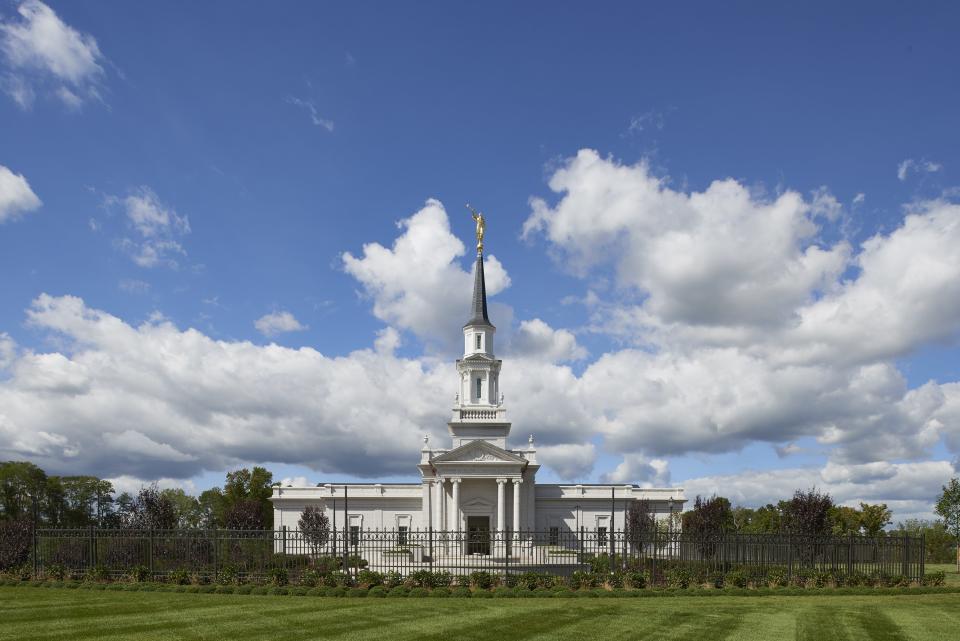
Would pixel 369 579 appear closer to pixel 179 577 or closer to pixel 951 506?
pixel 179 577

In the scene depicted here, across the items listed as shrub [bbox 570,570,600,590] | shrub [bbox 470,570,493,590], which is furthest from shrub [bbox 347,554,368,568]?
shrub [bbox 570,570,600,590]

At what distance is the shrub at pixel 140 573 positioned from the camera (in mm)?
29653

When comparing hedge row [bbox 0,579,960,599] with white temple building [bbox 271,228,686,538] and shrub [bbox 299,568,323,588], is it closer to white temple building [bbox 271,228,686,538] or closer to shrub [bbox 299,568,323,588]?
shrub [bbox 299,568,323,588]

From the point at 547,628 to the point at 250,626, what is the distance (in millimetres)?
7233

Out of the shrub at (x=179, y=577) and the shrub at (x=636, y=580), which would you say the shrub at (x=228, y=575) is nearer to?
the shrub at (x=179, y=577)

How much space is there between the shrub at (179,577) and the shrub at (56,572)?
5.12 m

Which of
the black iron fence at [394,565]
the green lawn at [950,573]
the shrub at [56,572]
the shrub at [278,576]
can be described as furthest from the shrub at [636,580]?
the shrub at [56,572]

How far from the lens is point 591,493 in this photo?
209 ft

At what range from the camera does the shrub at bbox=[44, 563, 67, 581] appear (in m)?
31.0

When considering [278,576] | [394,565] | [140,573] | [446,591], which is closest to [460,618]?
[446,591]

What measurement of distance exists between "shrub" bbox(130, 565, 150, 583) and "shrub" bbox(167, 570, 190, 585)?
1216 millimetres

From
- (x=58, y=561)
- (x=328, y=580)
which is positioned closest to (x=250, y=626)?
(x=328, y=580)

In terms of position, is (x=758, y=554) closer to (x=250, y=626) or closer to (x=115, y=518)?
(x=250, y=626)

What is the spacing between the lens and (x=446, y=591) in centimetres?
2638
